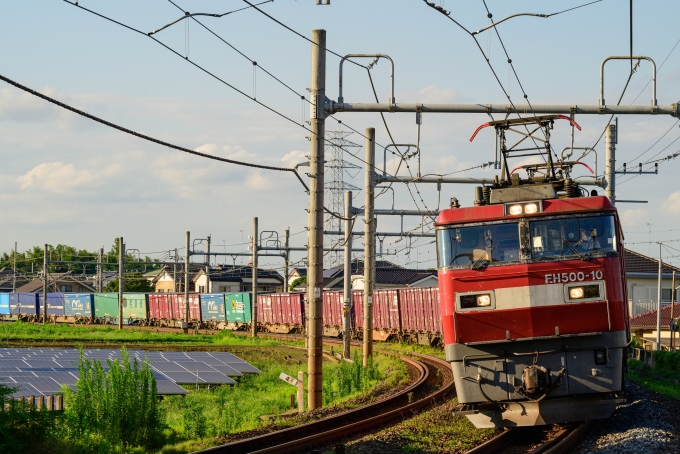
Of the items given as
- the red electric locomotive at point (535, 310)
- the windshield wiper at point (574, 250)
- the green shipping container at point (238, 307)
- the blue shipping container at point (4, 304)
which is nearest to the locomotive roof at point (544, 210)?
the red electric locomotive at point (535, 310)

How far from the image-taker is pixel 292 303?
54.2 m

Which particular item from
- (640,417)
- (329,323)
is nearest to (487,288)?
(640,417)

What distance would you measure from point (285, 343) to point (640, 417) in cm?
3268

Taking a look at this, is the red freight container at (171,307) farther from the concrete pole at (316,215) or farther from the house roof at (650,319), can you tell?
the concrete pole at (316,215)

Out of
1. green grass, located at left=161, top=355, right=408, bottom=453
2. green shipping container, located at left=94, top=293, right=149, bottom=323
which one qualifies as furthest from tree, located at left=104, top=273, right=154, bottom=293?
green grass, located at left=161, top=355, right=408, bottom=453

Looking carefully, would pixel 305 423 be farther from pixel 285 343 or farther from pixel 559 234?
pixel 285 343

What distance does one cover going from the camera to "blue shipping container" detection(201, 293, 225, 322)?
2506 inches

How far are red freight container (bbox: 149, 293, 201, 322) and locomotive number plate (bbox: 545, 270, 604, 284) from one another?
5699 centimetres

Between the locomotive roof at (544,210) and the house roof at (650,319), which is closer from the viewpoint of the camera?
the locomotive roof at (544,210)

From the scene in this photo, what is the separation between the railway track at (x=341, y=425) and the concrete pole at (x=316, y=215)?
4.66ft

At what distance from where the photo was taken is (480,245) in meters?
12.6

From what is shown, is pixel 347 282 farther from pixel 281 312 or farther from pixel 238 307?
pixel 238 307

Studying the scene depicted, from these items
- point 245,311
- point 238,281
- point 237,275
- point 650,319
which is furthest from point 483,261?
point 238,281

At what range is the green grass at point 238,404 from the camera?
51.7 feet
